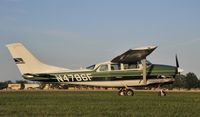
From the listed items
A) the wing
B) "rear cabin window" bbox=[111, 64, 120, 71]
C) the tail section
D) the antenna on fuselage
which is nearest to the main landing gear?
the antenna on fuselage

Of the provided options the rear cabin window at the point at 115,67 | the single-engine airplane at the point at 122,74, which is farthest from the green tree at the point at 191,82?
the rear cabin window at the point at 115,67

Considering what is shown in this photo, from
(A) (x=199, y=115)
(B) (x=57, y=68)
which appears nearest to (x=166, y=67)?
(B) (x=57, y=68)

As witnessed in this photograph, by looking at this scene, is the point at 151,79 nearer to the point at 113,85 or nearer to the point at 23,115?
the point at 113,85

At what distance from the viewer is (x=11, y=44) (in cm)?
3316

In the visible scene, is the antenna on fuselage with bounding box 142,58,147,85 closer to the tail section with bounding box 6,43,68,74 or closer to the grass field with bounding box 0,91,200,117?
the tail section with bounding box 6,43,68,74

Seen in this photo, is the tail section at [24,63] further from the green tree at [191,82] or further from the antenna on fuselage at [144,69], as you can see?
the green tree at [191,82]

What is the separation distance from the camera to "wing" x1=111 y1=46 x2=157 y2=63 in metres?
31.2

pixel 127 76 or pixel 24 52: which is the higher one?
pixel 24 52

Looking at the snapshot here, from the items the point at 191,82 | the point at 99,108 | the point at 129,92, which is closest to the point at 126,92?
the point at 129,92

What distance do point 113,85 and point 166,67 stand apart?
406 cm

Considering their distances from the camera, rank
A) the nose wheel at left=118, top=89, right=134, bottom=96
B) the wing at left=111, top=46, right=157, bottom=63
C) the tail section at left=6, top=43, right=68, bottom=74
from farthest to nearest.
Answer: the tail section at left=6, top=43, right=68, bottom=74, the nose wheel at left=118, top=89, right=134, bottom=96, the wing at left=111, top=46, right=157, bottom=63

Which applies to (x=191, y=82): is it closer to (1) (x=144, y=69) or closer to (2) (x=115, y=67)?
(2) (x=115, y=67)

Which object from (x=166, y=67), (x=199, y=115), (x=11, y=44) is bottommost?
(x=199, y=115)

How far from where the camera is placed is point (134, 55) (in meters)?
32.2
